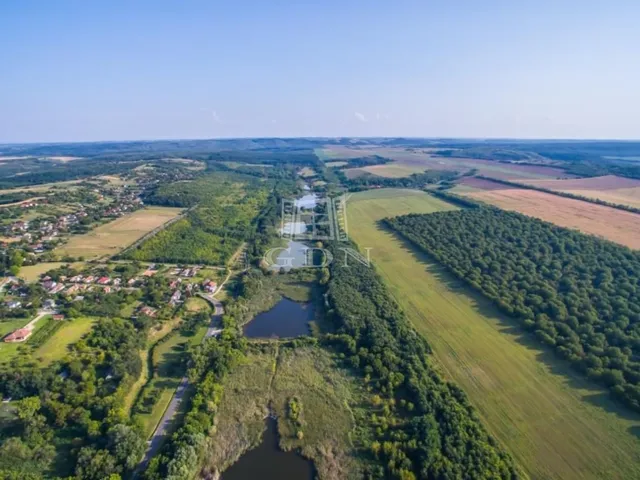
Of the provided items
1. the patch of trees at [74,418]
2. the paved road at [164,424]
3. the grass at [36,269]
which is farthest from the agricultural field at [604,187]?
the grass at [36,269]

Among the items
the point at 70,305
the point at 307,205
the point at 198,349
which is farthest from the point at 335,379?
the point at 307,205

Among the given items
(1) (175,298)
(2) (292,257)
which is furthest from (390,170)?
(1) (175,298)

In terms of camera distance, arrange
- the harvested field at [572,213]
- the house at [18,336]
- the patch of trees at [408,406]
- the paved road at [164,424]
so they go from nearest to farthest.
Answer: the patch of trees at [408,406] → the paved road at [164,424] → the house at [18,336] → the harvested field at [572,213]

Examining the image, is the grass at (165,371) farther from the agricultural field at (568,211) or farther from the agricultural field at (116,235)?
the agricultural field at (568,211)

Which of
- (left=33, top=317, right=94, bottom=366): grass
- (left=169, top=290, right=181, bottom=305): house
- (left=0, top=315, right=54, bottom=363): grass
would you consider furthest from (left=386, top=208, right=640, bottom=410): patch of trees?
(left=0, top=315, right=54, bottom=363): grass

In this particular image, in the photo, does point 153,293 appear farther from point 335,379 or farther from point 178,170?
point 178,170
